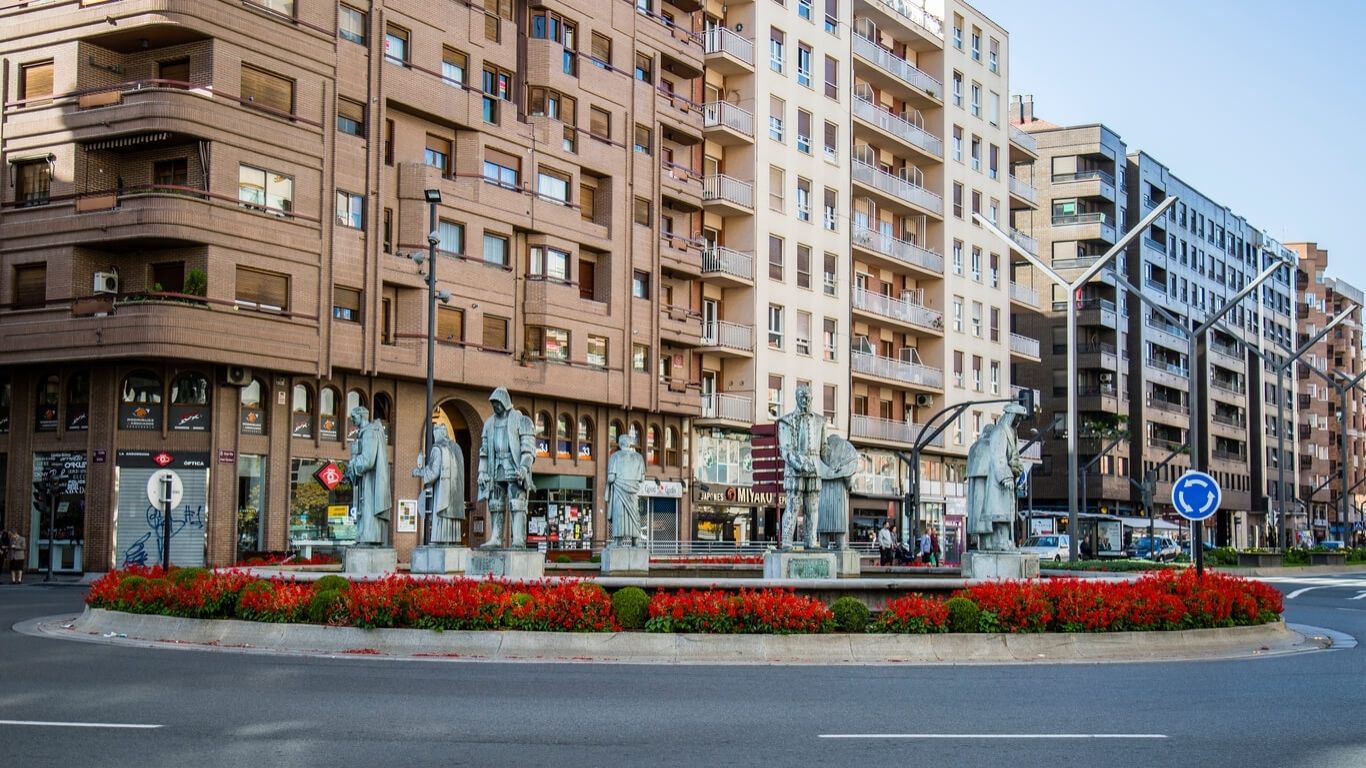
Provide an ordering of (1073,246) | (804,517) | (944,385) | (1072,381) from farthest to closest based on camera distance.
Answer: (1073,246), (944,385), (1072,381), (804,517)

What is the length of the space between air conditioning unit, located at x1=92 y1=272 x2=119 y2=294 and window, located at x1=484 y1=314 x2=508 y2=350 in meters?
11.7

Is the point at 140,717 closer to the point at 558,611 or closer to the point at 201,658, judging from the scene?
the point at 201,658

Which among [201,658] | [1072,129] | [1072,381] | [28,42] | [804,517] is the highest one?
[1072,129]

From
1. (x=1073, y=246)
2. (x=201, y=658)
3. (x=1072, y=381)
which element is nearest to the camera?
(x=201, y=658)

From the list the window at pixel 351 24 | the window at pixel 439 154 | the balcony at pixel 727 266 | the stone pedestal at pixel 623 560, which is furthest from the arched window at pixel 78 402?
the balcony at pixel 727 266

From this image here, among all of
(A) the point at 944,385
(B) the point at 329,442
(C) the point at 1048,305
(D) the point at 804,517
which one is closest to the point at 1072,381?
(D) the point at 804,517

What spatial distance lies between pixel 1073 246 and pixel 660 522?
4888cm

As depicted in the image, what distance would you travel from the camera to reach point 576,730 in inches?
462

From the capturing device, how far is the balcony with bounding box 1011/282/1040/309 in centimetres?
8100

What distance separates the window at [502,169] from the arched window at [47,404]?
14.4 meters

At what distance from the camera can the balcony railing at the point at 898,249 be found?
6828 centimetres

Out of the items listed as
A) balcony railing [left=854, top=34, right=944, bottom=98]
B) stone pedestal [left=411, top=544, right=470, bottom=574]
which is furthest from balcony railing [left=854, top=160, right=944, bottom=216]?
stone pedestal [left=411, top=544, right=470, bottom=574]

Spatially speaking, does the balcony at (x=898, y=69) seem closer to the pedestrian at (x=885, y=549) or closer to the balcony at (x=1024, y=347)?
the balcony at (x=1024, y=347)

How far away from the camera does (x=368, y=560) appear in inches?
1038
